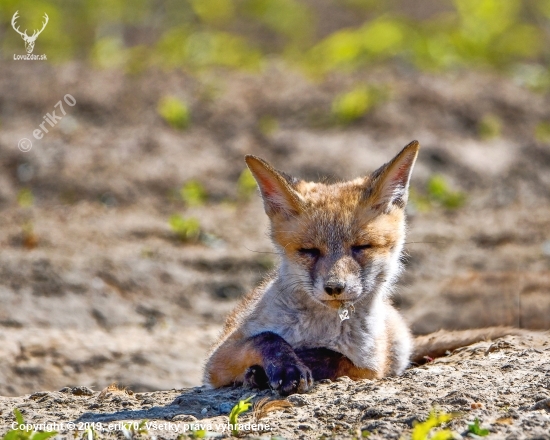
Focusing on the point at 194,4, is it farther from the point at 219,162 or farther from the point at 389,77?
the point at 219,162

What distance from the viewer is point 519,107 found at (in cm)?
1492

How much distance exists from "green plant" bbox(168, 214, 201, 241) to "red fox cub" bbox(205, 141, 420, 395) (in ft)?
16.5

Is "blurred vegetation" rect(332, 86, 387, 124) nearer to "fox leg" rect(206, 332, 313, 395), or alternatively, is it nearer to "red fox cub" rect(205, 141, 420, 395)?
"red fox cub" rect(205, 141, 420, 395)

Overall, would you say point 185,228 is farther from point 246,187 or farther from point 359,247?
point 359,247

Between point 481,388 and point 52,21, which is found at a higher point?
point 52,21

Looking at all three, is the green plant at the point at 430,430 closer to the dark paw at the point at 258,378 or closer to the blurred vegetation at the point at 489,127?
the dark paw at the point at 258,378

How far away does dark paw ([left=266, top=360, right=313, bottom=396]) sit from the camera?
5.43 metres

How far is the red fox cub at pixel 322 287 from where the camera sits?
5.61m

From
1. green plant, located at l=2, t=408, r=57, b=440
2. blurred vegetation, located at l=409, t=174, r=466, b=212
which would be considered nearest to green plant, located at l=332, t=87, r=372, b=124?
blurred vegetation, located at l=409, t=174, r=466, b=212

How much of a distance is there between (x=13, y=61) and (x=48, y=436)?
12286 mm

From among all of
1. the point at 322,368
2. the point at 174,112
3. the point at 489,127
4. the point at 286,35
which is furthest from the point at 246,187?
the point at 286,35

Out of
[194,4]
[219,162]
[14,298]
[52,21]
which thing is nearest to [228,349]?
[14,298]

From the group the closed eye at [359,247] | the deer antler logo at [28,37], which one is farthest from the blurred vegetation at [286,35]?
the closed eye at [359,247]

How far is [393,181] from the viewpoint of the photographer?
6273mm
